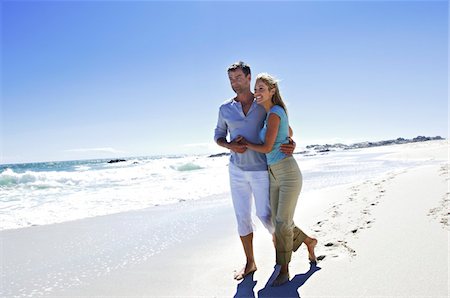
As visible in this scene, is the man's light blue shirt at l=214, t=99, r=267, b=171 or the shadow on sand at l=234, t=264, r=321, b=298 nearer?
the shadow on sand at l=234, t=264, r=321, b=298

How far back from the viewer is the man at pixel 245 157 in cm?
348

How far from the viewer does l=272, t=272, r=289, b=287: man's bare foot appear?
3250mm

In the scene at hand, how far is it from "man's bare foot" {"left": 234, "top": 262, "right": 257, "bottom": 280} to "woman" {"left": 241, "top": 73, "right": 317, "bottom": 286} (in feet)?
1.44

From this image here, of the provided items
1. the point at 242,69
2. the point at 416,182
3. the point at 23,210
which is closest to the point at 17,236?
the point at 23,210

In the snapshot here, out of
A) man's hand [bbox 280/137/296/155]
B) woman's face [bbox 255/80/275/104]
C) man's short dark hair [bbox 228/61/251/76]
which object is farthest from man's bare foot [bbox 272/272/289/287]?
man's short dark hair [bbox 228/61/251/76]

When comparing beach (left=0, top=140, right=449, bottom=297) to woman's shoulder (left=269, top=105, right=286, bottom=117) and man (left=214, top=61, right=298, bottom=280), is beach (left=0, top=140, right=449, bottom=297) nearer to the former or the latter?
man (left=214, top=61, right=298, bottom=280)

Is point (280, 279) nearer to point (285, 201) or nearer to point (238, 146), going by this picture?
point (285, 201)

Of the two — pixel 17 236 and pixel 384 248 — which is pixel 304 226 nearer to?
pixel 384 248

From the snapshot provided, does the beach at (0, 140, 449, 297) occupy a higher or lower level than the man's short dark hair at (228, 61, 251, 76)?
lower

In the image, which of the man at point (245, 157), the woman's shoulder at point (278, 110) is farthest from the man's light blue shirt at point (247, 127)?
the woman's shoulder at point (278, 110)

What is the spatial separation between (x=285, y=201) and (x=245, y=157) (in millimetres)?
601

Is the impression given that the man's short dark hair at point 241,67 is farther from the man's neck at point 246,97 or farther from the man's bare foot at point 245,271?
the man's bare foot at point 245,271

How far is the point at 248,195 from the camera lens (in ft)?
12.1

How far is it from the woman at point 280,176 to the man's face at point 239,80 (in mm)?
248
